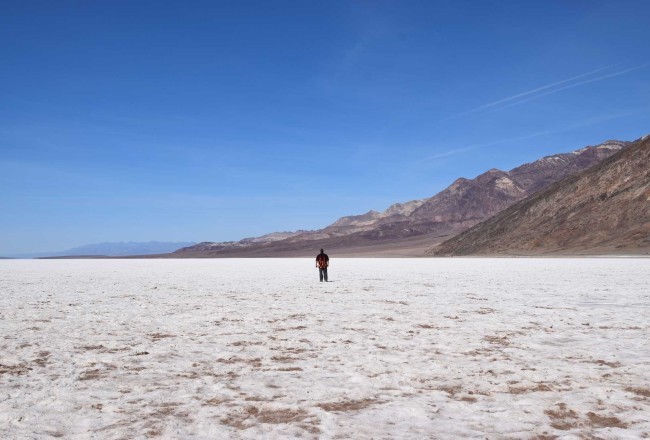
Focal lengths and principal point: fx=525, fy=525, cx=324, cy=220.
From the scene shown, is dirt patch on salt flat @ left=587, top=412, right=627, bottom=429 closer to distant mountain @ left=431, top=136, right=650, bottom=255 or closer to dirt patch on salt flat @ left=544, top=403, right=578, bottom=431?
dirt patch on salt flat @ left=544, top=403, right=578, bottom=431

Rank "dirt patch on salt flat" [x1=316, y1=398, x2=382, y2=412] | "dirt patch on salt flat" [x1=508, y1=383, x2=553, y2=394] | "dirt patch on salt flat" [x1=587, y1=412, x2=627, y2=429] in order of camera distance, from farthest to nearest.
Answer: "dirt patch on salt flat" [x1=508, y1=383, x2=553, y2=394], "dirt patch on salt flat" [x1=316, y1=398, x2=382, y2=412], "dirt patch on salt flat" [x1=587, y1=412, x2=627, y2=429]

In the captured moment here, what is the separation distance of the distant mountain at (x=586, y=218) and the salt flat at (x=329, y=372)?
57353mm

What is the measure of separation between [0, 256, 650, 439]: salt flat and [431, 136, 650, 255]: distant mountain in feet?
188

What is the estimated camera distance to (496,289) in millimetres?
19469

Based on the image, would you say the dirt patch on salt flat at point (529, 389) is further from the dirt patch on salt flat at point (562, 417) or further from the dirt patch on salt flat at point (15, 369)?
the dirt patch on salt flat at point (15, 369)

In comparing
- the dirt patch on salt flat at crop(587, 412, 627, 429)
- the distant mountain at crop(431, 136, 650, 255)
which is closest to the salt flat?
the dirt patch on salt flat at crop(587, 412, 627, 429)

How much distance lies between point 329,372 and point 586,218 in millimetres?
79940

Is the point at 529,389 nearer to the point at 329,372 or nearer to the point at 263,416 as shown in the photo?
the point at 329,372

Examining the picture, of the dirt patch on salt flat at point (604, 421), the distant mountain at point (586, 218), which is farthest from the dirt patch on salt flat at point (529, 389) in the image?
the distant mountain at point (586, 218)

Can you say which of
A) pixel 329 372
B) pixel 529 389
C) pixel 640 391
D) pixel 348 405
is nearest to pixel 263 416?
pixel 348 405

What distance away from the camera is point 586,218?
254 ft

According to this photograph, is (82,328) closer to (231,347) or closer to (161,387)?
(231,347)

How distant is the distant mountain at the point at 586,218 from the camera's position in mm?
69188

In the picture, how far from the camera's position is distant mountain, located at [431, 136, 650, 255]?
227 ft
